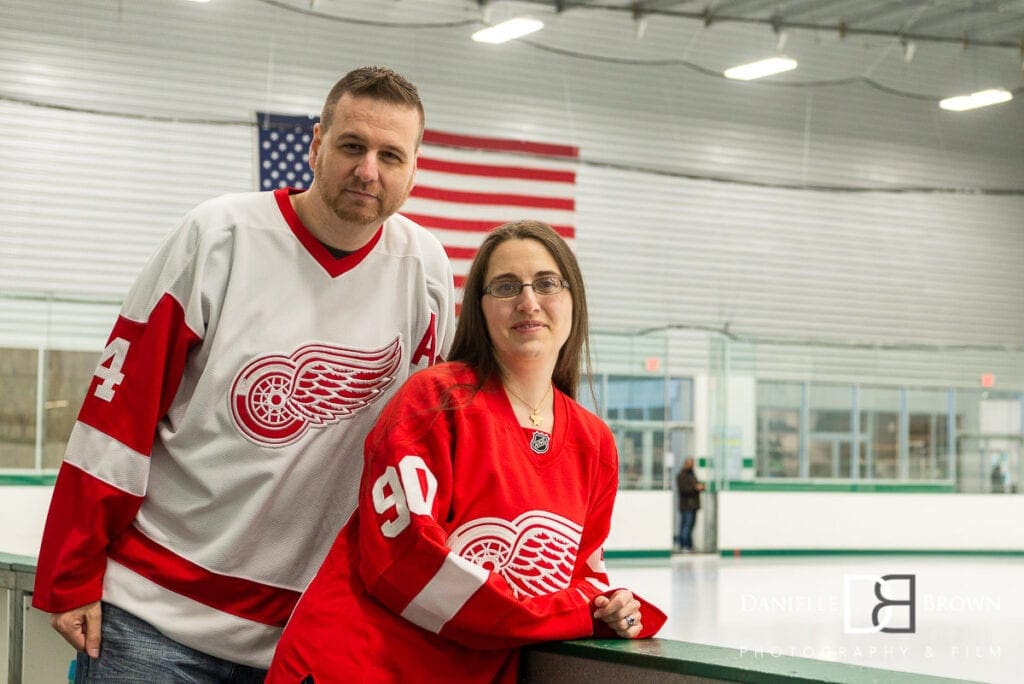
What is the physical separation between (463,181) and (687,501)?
4.89 m

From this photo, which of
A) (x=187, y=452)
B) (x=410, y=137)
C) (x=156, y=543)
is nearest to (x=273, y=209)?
(x=410, y=137)

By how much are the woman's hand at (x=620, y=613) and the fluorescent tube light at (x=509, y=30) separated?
465 inches

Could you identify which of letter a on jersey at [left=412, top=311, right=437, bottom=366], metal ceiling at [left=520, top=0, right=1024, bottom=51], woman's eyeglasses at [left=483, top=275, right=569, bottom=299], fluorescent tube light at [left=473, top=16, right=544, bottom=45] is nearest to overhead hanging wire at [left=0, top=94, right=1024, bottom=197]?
fluorescent tube light at [left=473, top=16, right=544, bottom=45]

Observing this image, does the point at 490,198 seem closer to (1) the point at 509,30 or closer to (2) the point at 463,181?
(2) the point at 463,181

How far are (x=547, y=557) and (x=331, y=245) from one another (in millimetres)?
667

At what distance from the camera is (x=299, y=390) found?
2041 millimetres

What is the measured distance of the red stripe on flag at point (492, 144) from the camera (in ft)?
48.0

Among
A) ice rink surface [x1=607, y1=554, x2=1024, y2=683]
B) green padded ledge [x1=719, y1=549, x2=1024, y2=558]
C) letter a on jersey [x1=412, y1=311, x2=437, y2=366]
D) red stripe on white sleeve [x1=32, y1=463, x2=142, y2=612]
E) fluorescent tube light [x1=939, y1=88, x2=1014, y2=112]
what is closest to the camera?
red stripe on white sleeve [x1=32, y1=463, x2=142, y2=612]

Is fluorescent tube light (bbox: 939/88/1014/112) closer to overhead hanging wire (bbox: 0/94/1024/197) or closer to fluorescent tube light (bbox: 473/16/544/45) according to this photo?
overhead hanging wire (bbox: 0/94/1024/197)

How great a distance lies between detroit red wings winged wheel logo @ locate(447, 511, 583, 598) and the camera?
1.76m

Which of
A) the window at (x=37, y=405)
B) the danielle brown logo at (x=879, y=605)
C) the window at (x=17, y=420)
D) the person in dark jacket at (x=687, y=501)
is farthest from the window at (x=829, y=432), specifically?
the window at (x=17, y=420)

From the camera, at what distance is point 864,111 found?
18625 mm

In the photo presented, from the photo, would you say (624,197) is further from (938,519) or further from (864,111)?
(938,519)

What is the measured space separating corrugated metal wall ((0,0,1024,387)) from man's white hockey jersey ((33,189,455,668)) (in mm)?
9500
